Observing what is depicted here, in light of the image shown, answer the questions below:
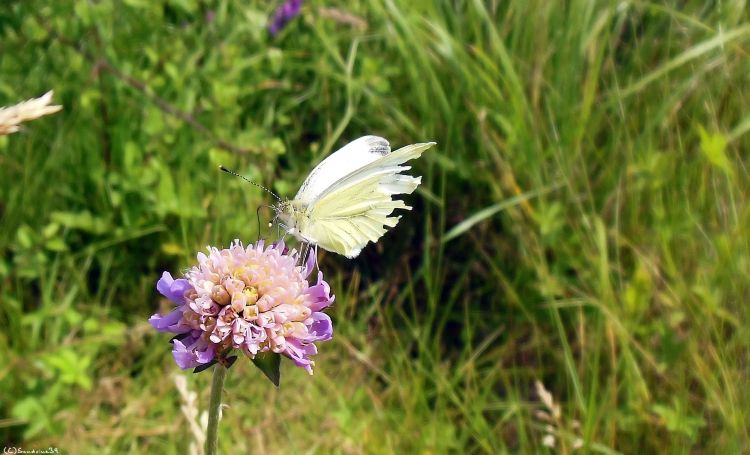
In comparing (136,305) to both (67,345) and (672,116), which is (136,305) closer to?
(67,345)

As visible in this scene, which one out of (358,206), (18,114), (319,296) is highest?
(18,114)

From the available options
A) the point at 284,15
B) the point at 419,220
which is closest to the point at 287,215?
the point at 419,220

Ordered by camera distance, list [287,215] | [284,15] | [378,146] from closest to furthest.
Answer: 1. [287,215]
2. [378,146]
3. [284,15]

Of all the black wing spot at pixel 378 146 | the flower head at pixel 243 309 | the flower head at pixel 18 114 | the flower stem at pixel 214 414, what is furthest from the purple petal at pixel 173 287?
the black wing spot at pixel 378 146

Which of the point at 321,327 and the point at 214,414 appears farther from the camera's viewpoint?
the point at 321,327

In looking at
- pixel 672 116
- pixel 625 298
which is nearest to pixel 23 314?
pixel 625 298

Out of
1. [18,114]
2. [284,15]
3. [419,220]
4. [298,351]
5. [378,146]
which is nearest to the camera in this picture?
[18,114]

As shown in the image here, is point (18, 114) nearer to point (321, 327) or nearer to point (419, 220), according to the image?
point (321, 327)

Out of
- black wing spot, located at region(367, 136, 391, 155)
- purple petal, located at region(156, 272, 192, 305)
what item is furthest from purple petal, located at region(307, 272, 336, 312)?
black wing spot, located at region(367, 136, 391, 155)
